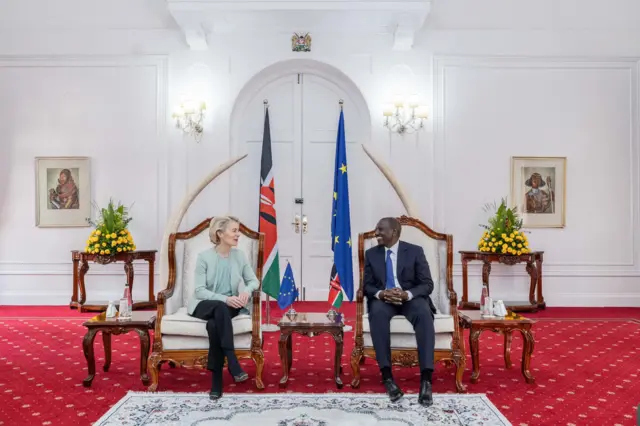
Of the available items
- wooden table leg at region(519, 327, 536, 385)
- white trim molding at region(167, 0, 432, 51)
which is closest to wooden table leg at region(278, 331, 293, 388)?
wooden table leg at region(519, 327, 536, 385)

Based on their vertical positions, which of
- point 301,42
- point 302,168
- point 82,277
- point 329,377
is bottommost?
point 329,377

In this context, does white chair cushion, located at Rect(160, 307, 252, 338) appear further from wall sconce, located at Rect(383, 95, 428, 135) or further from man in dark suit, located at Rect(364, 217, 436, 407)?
wall sconce, located at Rect(383, 95, 428, 135)

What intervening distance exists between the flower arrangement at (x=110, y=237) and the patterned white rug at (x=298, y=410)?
4.17 m

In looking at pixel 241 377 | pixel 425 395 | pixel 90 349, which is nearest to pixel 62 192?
pixel 90 349

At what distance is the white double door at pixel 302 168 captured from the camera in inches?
364

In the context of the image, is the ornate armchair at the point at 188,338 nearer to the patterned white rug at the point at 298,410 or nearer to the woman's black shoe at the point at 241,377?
the woman's black shoe at the point at 241,377

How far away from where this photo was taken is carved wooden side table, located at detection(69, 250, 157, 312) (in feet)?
27.2

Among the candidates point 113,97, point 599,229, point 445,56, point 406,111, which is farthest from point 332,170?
point 599,229

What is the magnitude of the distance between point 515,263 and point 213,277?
5.03 meters

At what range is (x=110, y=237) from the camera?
8258mm

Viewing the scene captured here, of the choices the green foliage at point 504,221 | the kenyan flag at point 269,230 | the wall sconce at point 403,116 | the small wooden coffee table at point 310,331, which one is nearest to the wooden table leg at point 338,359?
the small wooden coffee table at point 310,331

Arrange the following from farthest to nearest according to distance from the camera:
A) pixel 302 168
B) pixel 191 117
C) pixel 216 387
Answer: pixel 302 168 → pixel 191 117 → pixel 216 387

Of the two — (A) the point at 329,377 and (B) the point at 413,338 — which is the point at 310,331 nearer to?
(A) the point at 329,377

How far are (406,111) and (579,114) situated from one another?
264 cm
